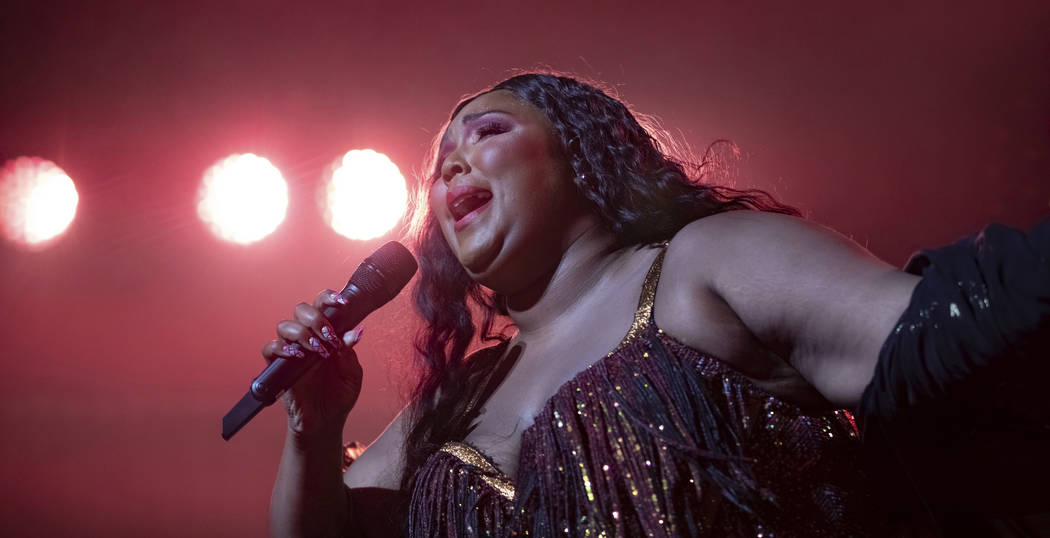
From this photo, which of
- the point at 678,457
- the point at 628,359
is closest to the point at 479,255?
the point at 628,359

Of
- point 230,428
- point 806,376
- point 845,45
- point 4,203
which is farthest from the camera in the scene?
point 4,203

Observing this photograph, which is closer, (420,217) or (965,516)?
(965,516)

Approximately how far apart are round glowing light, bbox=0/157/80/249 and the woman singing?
320 centimetres

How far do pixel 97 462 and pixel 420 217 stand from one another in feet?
9.39

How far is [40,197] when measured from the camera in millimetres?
4090

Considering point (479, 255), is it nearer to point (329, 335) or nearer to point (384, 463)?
point (329, 335)

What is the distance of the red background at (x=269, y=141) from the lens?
132 inches

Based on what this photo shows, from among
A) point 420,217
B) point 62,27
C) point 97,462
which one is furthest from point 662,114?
point 97,462

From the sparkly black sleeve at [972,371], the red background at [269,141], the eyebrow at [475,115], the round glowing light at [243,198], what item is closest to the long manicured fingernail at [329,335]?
the eyebrow at [475,115]

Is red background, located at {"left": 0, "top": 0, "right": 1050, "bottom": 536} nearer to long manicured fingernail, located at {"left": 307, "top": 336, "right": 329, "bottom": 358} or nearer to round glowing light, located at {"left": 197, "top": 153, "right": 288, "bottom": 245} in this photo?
round glowing light, located at {"left": 197, "top": 153, "right": 288, "bottom": 245}

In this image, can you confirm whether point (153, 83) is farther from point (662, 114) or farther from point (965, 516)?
point (965, 516)

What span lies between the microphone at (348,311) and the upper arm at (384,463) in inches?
19.7

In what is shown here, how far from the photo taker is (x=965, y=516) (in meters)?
1.20

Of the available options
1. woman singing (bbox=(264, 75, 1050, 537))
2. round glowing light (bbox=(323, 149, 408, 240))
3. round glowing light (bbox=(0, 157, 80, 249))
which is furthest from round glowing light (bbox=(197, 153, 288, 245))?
woman singing (bbox=(264, 75, 1050, 537))
